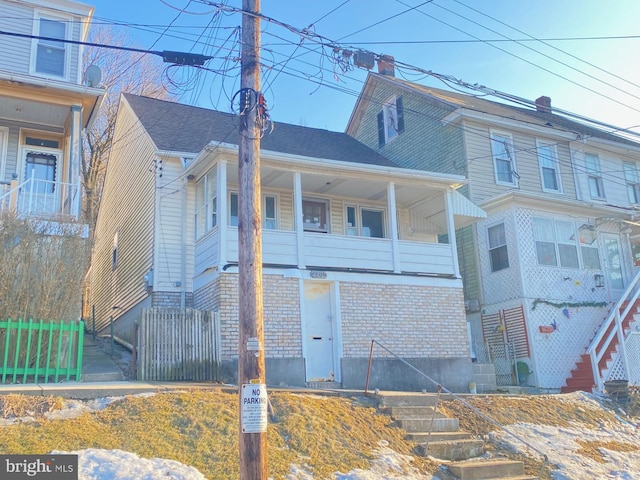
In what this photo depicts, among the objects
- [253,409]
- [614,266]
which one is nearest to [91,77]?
[253,409]

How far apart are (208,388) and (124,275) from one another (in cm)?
905

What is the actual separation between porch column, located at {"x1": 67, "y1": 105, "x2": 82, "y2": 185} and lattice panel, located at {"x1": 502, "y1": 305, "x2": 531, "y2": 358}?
11.4m

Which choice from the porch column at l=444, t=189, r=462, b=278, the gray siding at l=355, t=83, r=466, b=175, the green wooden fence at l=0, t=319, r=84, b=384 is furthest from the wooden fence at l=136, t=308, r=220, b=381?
the gray siding at l=355, t=83, r=466, b=175

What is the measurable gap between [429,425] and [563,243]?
31.7 feet

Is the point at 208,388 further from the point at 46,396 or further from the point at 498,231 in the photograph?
the point at 498,231

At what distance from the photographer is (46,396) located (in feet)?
29.0

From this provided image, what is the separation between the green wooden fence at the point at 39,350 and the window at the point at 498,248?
1149 centimetres

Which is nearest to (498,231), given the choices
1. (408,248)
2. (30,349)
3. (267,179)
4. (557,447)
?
(408,248)

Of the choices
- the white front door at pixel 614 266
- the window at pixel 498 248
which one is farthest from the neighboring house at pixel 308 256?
the white front door at pixel 614 266

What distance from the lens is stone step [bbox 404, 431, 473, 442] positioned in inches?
403

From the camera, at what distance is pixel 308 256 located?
1465 cm

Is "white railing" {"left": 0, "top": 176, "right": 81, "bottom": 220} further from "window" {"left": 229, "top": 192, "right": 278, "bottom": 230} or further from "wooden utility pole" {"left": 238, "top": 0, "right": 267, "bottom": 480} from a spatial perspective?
"wooden utility pole" {"left": 238, "top": 0, "right": 267, "bottom": 480}

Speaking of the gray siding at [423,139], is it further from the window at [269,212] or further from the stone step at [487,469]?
the stone step at [487,469]

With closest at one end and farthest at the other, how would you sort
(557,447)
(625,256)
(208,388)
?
1. (208,388)
2. (557,447)
3. (625,256)
